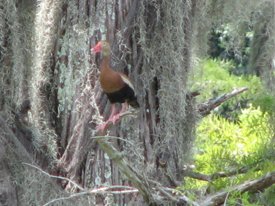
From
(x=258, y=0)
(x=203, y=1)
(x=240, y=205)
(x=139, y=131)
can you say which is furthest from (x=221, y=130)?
(x=240, y=205)

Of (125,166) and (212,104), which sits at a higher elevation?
(125,166)

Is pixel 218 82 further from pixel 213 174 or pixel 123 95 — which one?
pixel 123 95

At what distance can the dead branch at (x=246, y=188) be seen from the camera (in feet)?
7.58

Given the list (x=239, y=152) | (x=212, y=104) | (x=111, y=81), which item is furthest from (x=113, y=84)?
(x=239, y=152)

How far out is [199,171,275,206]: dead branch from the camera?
7.58 ft

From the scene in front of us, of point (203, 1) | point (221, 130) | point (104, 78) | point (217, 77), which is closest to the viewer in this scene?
point (104, 78)

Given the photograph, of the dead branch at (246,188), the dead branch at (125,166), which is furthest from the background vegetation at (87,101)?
the dead branch at (125,166)

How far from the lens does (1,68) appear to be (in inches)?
118

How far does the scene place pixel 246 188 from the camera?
2.36 meters

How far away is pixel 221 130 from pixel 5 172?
8.40 feet

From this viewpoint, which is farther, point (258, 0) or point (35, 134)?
point (258, 0)

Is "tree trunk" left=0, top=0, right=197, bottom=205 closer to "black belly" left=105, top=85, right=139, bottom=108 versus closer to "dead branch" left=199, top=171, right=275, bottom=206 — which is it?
"black belly" left=105, top=85, right=139, bottom=108

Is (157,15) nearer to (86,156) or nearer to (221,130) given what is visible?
(86,156)

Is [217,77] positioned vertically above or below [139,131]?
below
